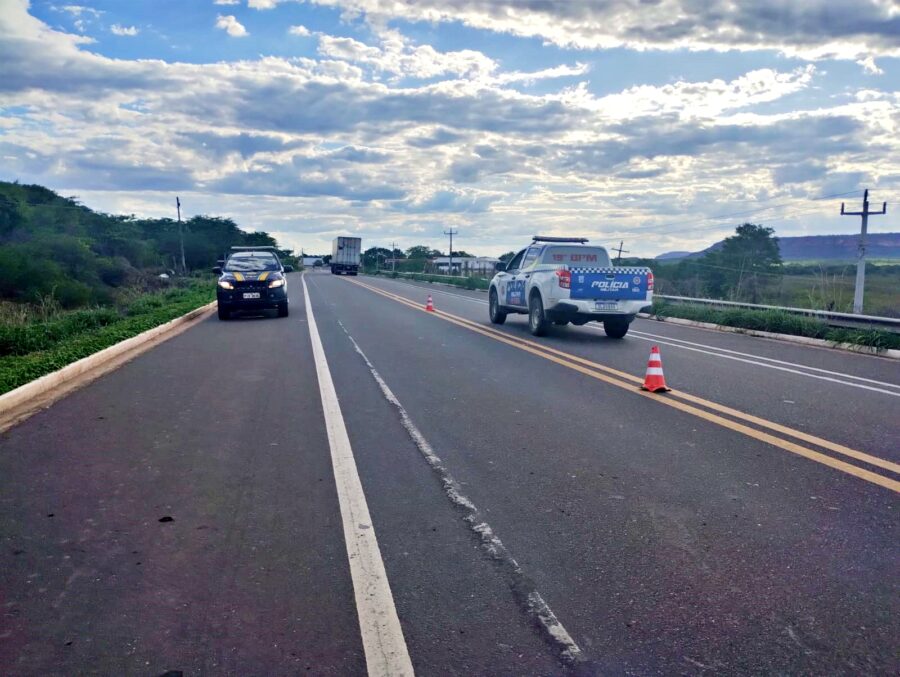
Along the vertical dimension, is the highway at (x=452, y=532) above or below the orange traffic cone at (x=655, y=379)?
below

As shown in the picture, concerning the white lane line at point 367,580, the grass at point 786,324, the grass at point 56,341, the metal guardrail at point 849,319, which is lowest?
the white lane line at point 367,580

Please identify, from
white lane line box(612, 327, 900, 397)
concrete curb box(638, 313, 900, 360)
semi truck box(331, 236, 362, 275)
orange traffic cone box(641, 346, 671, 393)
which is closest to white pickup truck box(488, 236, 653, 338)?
white lane line box(612, 327, 900, 397)

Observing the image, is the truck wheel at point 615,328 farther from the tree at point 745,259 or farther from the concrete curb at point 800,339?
the tree at point 745,259

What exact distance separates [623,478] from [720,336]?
12.4m

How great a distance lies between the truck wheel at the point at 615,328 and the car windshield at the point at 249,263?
32.7ft

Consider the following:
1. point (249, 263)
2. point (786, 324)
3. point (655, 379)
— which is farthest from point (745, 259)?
point (655, 379)

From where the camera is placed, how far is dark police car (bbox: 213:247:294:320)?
779 inches

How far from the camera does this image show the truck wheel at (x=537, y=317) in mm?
15359

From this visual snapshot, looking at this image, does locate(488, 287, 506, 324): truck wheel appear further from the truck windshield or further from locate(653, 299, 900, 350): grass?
locate(653, 299, 900, 350): grass

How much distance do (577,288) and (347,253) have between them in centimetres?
6377

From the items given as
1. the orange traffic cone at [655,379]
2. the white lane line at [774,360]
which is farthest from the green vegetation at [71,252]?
the orange traffic cone at [655,379]

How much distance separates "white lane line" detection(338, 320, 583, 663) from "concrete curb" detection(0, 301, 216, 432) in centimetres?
443

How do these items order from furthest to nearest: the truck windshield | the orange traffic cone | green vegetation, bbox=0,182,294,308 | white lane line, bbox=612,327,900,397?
green vegetation, bbox=0,182,294,308
the truck windshield
white lane line, bbox=612,327,900,397
the orange traffic cone

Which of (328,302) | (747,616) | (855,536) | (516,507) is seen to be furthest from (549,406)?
(328,302)
